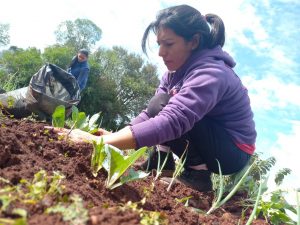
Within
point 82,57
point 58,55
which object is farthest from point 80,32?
point 82,57

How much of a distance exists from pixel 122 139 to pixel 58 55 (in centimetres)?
2093

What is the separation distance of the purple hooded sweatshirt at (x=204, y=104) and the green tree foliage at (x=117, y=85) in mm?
16288

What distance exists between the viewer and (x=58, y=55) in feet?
70.4

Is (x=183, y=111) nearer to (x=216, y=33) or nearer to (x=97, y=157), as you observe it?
(x=97, y=157)

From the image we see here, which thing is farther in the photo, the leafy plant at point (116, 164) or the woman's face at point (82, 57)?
the woman's face at point (82, 57)

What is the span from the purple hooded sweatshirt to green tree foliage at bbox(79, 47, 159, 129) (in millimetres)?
16288

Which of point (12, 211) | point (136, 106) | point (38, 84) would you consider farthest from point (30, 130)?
point (136, 106)

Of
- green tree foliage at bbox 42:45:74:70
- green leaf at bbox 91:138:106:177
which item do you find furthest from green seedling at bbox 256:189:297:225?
green tree foliage at bbox 42:45:74:70

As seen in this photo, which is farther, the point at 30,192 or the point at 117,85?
the point at 117,85

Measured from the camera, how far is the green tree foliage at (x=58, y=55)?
21.4 meters

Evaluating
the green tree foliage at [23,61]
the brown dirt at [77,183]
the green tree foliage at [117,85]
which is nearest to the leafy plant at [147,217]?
the brown dirt at [77,183]

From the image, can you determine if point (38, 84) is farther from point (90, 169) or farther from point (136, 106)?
point (136, 106)

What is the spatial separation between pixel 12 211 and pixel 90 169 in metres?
0.60

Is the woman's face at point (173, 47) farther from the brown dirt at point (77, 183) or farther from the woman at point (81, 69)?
the woman at point (81, 69)
